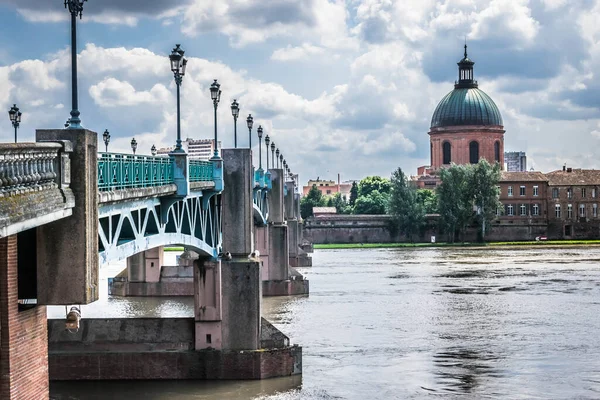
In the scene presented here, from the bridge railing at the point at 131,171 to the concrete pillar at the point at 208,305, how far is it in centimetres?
471

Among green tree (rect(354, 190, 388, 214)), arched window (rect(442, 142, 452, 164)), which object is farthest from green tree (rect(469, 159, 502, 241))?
green tree (rect(354, 190, 388, 214))

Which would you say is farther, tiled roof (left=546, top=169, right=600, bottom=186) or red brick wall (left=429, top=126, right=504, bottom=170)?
red brick wall (left=429, top=126, right=504, bottom=170)

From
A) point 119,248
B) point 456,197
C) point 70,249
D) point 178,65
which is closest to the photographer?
point 70,249

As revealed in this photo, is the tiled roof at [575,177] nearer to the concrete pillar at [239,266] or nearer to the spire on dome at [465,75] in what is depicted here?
the spire on dome at [465,75]

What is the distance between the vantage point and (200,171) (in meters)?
27.4

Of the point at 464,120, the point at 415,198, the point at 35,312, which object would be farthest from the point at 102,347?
the point at 464,120

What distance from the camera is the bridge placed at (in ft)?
43.4

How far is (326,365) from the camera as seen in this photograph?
2875 cm

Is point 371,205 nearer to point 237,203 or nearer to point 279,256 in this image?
point 279,256

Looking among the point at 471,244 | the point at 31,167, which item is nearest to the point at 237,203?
the point at 31,167

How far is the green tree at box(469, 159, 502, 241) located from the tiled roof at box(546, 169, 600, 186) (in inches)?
618

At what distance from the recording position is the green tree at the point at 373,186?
157 meters

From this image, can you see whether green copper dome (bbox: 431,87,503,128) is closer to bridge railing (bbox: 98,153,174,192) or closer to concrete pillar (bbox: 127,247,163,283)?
concrete pillar (bbox: 127,247,163,283)

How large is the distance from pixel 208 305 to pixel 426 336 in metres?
10.4
